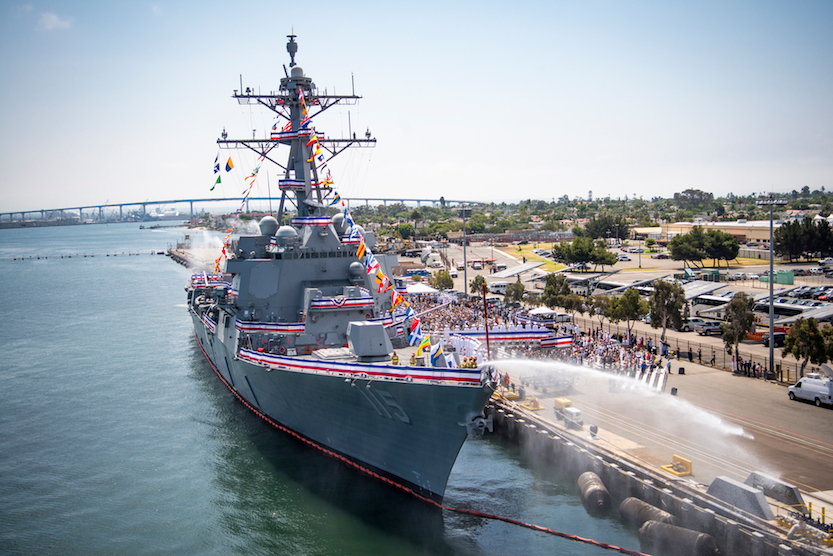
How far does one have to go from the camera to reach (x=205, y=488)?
18.8 m

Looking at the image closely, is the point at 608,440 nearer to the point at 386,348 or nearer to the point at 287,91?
the point at 386,348

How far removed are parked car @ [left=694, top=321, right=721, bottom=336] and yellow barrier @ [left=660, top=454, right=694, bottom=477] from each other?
64.1 feet

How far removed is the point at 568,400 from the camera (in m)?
20.3

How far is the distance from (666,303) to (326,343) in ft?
59.0

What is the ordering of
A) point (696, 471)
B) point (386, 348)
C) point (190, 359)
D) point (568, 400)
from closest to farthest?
point (696, 471), point (386, 348), point (568, 400), point (190, 359)

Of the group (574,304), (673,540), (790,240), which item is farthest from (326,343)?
(790,240)

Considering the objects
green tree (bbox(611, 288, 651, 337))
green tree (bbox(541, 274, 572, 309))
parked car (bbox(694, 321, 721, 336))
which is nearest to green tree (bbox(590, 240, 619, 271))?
green tree (bbox(541, 274, 572, 309))

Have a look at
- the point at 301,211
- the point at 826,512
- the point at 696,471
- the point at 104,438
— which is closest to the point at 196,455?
the point at 104,438

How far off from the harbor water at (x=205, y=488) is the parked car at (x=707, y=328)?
1737cm

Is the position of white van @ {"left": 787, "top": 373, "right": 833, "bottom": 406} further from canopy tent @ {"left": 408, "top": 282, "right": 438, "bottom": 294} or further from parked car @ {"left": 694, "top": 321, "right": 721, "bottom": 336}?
canopy tent @ {"left": 408, "top": 282, "right": 438, "bottom": 294}

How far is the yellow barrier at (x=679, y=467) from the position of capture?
1501 cm

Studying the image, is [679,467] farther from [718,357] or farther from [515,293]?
[515,293]

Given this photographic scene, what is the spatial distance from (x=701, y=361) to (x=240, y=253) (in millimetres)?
21051

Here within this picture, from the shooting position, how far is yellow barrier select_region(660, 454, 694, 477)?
15008 millimetres
